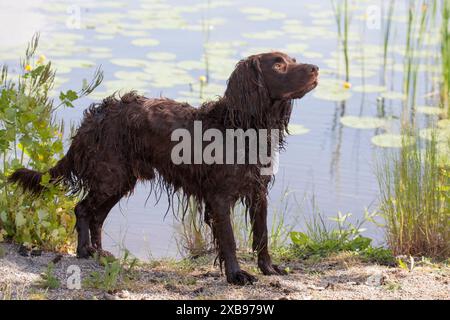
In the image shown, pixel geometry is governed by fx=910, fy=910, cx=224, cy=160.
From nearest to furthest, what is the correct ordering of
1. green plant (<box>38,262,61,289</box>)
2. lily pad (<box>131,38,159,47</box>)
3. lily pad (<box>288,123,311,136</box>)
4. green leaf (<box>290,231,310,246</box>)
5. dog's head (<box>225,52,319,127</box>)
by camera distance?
green plant (<box>38,262,61,289</box>) → dog's head (<box>225,52,319,127</box>) → green leaf (<box>290,231,310,246</box>) → lily pad (<box>288,123,311,136</box>) → lily pad (<box>131,38,159,47</box>)

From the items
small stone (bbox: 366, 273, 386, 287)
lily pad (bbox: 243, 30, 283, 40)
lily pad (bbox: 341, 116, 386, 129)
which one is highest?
lily pad (bbox: 243, 30, 283, 40)

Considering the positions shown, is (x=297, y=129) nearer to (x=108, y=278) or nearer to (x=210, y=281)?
(x=210, y=281)

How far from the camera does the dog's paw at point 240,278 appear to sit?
5242 millimetres

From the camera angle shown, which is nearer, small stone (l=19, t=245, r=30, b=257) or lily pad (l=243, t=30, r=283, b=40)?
small stone (l=19, t=245, r=30, b=257)

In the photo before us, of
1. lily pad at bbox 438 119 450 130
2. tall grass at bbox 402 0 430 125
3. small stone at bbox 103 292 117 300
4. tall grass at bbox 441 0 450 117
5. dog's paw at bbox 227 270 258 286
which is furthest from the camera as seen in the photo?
tall grass at bbox 402 0 430 125

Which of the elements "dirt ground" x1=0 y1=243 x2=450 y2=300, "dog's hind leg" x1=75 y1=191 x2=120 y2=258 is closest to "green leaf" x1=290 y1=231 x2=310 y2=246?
"dirt ground" x1=0 y1=243 x2=450 y2=300

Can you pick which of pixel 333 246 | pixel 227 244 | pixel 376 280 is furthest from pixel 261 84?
pixel 333 246

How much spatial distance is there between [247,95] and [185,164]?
1.92 ft

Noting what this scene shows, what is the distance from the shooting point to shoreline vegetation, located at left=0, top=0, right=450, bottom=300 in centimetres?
507

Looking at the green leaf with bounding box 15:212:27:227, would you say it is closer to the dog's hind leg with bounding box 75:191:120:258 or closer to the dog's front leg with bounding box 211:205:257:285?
the dog's hind leg with bounding box 75:191:120:258

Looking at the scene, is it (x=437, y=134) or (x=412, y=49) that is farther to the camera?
(x=412, y=49)

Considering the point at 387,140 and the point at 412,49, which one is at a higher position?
the point at 412,49

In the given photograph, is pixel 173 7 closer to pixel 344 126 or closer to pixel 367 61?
pixel 367 61

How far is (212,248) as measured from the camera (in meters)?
6.31
